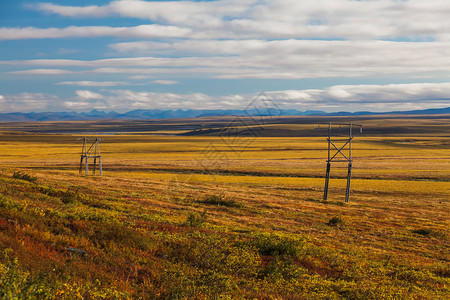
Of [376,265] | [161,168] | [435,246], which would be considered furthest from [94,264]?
[161,168]

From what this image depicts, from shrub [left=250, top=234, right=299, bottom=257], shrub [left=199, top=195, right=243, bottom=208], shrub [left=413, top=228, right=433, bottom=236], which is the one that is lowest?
shrub [left=413, top=228, right=433, bottom=236]

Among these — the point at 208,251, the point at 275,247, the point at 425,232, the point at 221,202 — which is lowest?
the point at 425,232

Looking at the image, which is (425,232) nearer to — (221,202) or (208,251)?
(221,202)

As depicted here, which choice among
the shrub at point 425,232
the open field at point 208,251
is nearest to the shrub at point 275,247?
the open field at point 208,251

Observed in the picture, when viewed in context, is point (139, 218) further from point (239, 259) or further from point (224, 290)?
point (224, 290)

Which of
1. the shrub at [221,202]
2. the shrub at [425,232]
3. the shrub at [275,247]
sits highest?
the shrub at [275,247]

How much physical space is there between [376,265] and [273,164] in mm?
66569

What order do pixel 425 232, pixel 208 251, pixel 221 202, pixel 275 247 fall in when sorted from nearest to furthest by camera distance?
pixel 208 251 → pixel 275 247 → pixel 425 232 → pixel 221 202

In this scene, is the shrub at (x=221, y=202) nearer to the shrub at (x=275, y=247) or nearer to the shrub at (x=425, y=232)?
the shrub at (x=425, y=232)

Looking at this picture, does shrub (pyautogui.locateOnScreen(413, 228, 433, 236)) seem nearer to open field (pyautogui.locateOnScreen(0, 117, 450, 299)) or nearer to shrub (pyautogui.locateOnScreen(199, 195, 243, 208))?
open field (pyautogui.locateOnScreen(0, 117, 450, 299))

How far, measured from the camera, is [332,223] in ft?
84.4

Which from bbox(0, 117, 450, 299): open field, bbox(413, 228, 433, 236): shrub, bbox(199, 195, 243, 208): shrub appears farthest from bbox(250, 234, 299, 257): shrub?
bbox(199, 195, 243, 208): shrub

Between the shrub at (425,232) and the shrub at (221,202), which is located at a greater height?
the shrub at (221,202)

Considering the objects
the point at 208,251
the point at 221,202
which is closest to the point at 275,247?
the point at 208,251
